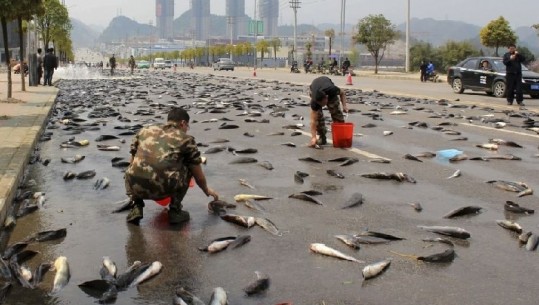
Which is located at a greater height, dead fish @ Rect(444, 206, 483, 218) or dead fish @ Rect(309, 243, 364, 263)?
dead fish @ Rect(444, 206, 483, 218)

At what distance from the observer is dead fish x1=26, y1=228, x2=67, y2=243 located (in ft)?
19.3

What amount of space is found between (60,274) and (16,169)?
4030 mm

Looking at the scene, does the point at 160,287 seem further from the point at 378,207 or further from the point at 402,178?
the point at 402,178

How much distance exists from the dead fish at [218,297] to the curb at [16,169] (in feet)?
9.59

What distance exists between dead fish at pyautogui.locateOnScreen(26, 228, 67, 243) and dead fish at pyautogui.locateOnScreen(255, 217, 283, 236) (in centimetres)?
191

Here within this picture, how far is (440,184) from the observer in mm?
8492

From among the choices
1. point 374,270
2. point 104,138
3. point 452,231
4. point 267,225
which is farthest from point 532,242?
point 104,138

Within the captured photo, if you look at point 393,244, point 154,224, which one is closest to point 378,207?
point 393,244

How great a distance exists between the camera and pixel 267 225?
6309 millimetres

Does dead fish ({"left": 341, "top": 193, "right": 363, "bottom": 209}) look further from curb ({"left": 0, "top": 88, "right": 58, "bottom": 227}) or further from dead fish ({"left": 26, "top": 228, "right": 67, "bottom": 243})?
curb ({"left": 0, "top": 88, "right": 58, "bottom": 227})

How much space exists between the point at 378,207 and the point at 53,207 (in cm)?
374

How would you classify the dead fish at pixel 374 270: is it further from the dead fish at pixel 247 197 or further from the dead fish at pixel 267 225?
the dead fish at pixel 247 197

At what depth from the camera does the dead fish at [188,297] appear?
14.3 ft

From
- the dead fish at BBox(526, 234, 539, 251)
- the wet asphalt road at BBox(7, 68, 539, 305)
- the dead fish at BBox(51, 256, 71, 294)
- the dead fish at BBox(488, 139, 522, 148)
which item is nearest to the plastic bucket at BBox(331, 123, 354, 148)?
the wet asphalt road at BBox(7, 68, 539, 305)
